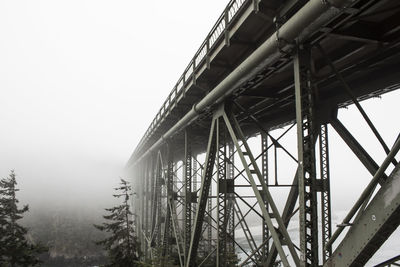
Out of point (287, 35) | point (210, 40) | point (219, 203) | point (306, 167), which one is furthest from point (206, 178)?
point (287, 35)

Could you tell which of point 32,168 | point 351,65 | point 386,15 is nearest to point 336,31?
point 386,15

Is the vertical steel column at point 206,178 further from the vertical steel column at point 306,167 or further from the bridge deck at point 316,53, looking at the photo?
the vertical steel column at point 306,167

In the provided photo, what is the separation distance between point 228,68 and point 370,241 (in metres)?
6.71

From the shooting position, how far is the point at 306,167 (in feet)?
17.9

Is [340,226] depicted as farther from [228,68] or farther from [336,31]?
[228,68]

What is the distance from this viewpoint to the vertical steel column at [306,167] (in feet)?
17.3

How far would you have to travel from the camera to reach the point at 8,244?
19109 mm

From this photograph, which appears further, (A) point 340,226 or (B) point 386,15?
(B) point 386,15

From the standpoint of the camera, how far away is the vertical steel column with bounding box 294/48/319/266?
17.3 feet

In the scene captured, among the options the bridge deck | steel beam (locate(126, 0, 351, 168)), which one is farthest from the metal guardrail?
steel beam (locate(126, 0, 351, 168))

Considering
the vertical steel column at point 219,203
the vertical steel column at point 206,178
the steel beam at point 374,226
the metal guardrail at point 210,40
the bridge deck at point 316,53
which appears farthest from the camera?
the vertical steel column at point 206,178

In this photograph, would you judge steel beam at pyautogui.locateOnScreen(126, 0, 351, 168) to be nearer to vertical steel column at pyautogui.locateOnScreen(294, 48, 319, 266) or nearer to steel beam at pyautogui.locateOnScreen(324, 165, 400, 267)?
vertical steel column at pyautogui.locateOnScreen(294, 48, 319, 266)

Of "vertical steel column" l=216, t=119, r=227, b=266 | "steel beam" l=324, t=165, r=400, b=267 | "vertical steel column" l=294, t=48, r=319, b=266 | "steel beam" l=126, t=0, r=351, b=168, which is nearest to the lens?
"steel beam" l=324, t=165, r=400, b=267

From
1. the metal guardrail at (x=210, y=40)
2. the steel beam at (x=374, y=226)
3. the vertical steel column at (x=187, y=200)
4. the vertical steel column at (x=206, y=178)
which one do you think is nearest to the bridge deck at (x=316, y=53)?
the metal guardrail at (x=210, y=40)
